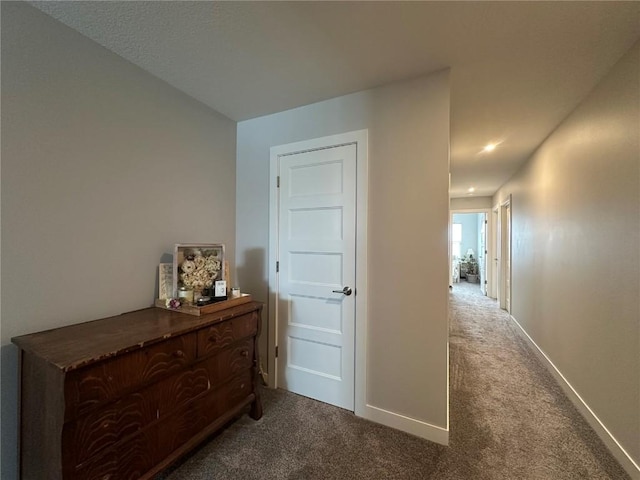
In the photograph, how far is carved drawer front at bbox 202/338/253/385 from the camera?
158cm

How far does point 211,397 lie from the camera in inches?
62.5

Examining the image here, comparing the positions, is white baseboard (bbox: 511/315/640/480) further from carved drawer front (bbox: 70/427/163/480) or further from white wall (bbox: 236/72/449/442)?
carved drawer front (bbox: 70/427/163/480)

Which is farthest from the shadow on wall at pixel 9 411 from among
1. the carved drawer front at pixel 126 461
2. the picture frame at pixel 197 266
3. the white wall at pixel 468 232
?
the white wall at pixel 468 232

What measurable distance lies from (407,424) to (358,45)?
2416 mm

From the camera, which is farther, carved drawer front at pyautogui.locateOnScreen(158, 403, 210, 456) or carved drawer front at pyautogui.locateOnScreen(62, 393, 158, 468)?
carved drawer front at pyautogui.locateOnScreen(158, 403, 210, 456)

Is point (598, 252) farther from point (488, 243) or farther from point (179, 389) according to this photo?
point (488, 243)

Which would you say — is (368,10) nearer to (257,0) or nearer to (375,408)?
(257,0)

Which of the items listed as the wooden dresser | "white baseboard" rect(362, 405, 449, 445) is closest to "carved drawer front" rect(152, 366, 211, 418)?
the wooden dresser

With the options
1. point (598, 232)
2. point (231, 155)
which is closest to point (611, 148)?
point (598, 232)

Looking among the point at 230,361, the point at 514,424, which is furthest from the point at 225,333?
the point at 514,424

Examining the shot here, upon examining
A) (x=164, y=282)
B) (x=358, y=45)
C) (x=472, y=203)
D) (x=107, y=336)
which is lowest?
(x=107, y=336)

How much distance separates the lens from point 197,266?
1.77m

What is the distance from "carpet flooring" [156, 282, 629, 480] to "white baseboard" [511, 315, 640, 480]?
0.13 feet

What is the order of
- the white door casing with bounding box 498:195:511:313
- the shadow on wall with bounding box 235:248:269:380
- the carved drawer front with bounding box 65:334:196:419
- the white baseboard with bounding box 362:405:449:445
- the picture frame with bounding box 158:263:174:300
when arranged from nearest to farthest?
the carved drawer front with bounding box 65:334:196:419
the white baseboard with bounding box 362:405:449:445
the picture frame with bounding box 158:263:174:300
the shadow on wall with bounding box 235:248:269:380
the white door casing with bounding box 498:195:511:313
